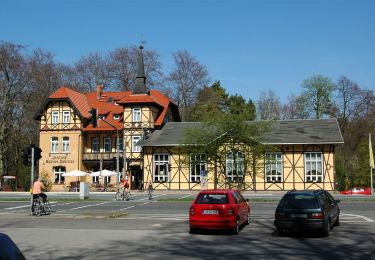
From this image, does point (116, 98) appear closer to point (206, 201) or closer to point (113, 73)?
point (113, 73)

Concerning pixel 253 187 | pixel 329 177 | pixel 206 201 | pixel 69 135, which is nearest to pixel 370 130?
pixel 329 177

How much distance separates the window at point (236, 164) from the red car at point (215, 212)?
22274 millimetres

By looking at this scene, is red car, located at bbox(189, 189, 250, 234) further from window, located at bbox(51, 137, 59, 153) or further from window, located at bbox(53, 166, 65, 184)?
window, located at bbox(51, 137, 59, 153)

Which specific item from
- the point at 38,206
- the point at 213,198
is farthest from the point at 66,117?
the point at 213,198

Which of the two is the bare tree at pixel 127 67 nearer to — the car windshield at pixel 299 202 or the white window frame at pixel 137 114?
the white window frame at pixel 137 114

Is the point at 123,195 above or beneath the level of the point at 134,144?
beneath

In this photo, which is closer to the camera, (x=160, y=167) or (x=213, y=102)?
(x=160, y=167)

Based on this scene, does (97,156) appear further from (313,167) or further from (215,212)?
(215,212)

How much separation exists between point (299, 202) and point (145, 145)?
1571 inches

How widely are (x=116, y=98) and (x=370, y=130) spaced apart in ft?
108

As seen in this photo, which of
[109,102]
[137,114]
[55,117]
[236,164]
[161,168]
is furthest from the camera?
[109,102]

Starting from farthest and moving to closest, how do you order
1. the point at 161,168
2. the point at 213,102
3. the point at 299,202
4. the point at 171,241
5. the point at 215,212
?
the point at 213,102 → the point at 161,168 → the point at 215,212 → the point at 299,202 → the point at 171,241

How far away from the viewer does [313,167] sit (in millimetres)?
51500

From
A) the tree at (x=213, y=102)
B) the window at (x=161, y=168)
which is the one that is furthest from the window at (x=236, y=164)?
the tree at (x=213, y=102)
